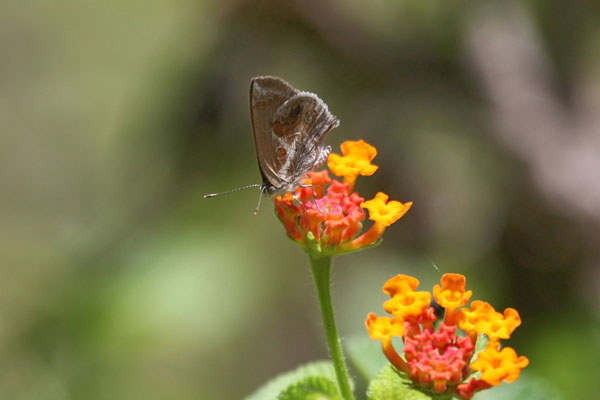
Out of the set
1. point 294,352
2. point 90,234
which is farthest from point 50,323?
point 294,352

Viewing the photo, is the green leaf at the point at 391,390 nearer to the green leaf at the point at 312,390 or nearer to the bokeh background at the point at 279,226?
the green leaf at the point at 312,390

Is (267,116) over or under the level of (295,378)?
over

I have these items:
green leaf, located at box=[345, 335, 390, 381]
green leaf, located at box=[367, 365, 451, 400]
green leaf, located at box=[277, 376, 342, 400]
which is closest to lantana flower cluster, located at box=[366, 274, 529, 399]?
green leaf, located at box=[367, 365, 451, 400]

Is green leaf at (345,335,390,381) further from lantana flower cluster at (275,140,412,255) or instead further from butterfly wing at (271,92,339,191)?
butterfly wing at (271,92,339,191)

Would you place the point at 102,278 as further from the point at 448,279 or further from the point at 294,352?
the point at 448,279

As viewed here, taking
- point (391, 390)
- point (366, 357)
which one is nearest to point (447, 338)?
point (391, 390)

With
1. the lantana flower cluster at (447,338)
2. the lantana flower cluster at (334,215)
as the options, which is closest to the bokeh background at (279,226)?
the lantana flower cluster at (334,215)

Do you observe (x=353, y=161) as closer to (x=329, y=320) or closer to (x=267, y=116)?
(x=267, y=116)
